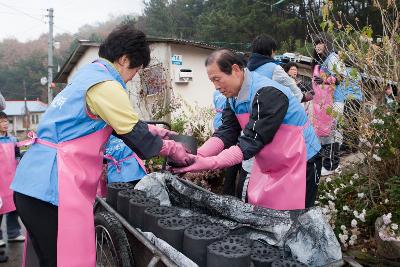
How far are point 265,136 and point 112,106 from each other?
95 cm

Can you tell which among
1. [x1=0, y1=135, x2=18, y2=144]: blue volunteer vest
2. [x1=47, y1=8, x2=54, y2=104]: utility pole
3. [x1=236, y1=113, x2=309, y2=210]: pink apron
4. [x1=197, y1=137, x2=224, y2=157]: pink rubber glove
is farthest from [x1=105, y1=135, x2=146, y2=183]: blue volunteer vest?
[x1=47, y1=8, x2=54, y2=104]: utility pole

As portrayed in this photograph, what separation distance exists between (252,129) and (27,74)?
55.2 metres

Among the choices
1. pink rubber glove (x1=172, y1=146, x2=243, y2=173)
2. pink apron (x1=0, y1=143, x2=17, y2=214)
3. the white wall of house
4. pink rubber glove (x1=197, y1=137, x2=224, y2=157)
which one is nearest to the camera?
pink rubber glove (x1=172, y1=146, x2=243, y2=173)

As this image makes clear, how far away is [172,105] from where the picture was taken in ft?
34.5

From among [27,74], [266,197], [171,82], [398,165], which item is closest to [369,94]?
[398,165]

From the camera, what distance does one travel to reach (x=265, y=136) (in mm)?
2457

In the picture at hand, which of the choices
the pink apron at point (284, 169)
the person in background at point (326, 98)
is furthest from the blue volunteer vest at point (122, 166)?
the person in background at point (326, 98)

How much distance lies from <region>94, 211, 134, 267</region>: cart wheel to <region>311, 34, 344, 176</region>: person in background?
2284 millimetres

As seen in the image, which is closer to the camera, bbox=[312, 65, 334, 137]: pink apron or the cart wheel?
the cart wheel

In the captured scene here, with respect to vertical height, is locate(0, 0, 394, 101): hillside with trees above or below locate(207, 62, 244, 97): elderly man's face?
above

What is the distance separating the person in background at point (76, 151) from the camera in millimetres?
2111

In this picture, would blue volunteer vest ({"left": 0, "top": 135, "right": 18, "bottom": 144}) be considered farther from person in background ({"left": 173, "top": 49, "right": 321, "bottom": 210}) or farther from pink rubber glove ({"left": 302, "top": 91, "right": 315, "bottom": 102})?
pink rubber glove ({"left": 302, "top": 91, "right": 315, "bottom": 102})

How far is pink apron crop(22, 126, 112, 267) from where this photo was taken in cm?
214

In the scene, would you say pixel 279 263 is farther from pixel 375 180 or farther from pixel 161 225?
pixel 375 180
